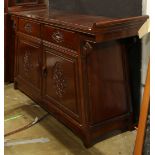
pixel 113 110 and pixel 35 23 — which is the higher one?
pixel 35 23

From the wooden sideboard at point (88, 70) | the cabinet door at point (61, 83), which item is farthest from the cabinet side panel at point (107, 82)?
the cabinet door at point (61, 83)

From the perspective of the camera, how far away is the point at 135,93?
2.12m

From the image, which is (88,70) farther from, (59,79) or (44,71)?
(44,71)

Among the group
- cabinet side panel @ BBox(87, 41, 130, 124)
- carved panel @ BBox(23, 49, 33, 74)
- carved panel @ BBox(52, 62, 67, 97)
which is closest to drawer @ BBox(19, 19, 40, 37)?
carved panel @ BBox(23, 49, 33, 74)

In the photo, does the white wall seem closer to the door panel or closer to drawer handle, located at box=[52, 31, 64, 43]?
drawer handle, located at box=[52, 31, 64, 43]

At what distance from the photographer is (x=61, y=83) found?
84.0 inches

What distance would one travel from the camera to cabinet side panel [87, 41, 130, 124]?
1884 mm

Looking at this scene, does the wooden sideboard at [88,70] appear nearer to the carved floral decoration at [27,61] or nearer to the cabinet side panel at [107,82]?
the cabinet side panel at [107,82]

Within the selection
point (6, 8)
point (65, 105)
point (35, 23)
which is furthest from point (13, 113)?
point (6, 8)

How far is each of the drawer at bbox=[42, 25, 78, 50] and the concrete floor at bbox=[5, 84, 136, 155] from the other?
0.72 m

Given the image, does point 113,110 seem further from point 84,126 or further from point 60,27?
point 60,27

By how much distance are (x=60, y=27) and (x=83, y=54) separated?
0.32 m

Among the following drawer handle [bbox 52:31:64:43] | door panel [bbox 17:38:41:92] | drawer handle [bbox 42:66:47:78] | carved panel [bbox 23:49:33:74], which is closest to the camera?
drawer handle [bbox 52:31:64:43]

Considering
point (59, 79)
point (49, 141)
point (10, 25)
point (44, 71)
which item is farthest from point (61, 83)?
point (10, 25)
